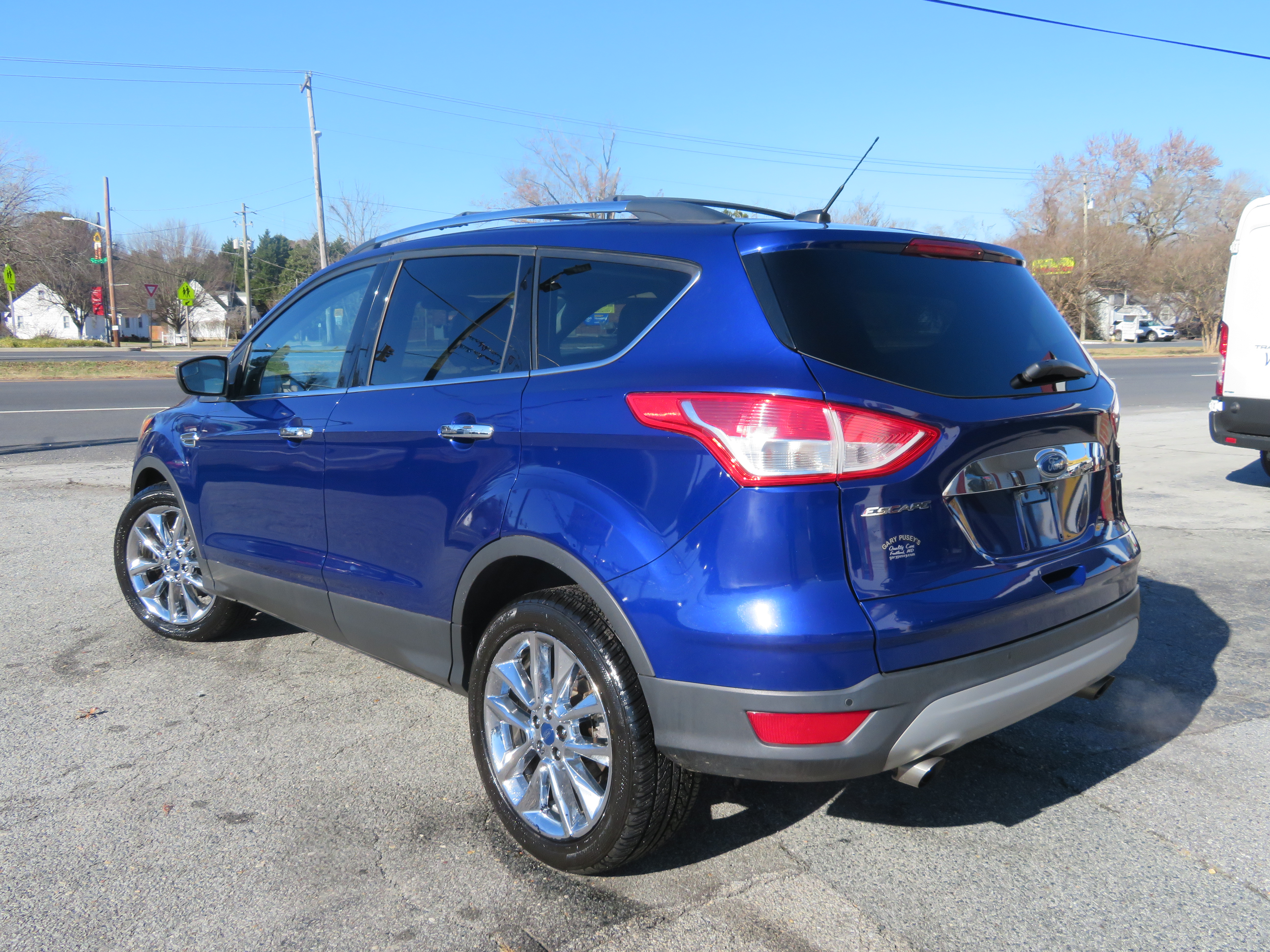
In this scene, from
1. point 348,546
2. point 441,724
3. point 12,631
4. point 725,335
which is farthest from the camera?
point 12,631

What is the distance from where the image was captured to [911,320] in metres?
2.65

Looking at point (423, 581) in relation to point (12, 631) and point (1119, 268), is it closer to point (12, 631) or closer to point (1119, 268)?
point (12, 631)

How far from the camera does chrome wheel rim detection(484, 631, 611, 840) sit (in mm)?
2750

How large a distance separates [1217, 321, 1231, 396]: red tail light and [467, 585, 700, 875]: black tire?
777 centimetres

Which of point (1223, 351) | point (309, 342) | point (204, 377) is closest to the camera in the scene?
Result: point (309, 342)

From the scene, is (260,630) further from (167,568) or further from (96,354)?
(96,354)

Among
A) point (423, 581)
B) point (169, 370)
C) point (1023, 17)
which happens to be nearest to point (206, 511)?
point (423, 581)

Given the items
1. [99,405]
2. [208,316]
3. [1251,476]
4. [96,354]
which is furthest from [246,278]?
[1251,476]

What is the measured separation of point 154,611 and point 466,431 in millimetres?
2853

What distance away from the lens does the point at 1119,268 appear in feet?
162

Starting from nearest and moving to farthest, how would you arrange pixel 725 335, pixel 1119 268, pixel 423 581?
pixel 725 335, pixel 423 581, pixel 1119 268

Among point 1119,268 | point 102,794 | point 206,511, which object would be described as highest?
point 1119,268

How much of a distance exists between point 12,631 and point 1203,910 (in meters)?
5.28

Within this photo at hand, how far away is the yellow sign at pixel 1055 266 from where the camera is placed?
4812 cm
